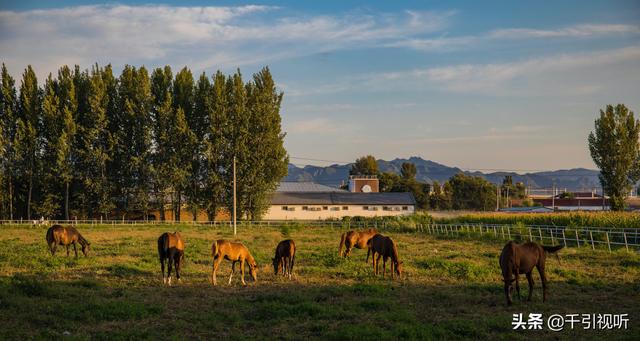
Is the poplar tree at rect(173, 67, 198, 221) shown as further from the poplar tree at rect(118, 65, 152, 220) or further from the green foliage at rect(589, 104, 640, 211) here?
the green foliage at rect(589, 104, 640, 211)

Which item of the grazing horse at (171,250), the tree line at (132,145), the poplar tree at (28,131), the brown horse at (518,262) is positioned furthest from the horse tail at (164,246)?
the poplar tree at (28,131)

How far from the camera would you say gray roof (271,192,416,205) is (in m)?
78.3

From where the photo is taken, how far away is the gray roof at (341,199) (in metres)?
78.3

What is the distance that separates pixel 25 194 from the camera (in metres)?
59.8

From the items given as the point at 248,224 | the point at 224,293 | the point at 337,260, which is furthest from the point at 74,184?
the point at 224,293

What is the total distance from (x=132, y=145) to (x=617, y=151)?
193 feet

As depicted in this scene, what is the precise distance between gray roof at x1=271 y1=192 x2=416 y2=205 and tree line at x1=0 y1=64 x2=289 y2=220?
60.3 ft

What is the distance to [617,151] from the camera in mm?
71375

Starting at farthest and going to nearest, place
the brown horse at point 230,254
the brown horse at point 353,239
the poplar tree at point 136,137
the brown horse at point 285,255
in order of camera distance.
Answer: the poplar tree at point 136,137
the brown horse at point 353,239
the brown horse at point 285,255
the brown horse at point 230,254

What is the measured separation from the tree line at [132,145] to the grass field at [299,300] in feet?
120

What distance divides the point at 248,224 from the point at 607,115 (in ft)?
161

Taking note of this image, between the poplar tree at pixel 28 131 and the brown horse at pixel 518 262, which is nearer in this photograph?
the brown horse at pixel 518 262

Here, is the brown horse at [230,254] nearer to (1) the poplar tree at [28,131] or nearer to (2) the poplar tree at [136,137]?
(2) the poplar tree at [136,137]

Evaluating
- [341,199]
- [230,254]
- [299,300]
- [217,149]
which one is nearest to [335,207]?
[341,199]
